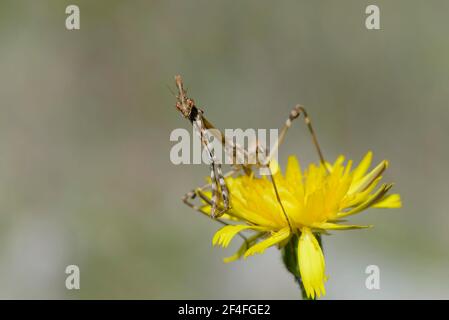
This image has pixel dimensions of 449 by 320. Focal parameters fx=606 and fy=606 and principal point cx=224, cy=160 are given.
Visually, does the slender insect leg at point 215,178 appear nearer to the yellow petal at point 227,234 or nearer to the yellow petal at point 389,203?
the yellow petal at point 227,234

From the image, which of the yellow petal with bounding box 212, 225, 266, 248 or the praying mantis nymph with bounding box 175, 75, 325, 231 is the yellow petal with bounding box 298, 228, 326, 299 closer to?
the yellow petal with bounding box 212, 225, 266, 248

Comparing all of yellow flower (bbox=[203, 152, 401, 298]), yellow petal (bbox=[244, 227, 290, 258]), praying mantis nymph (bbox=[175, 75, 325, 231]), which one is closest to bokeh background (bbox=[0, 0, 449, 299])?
praying mantis nymph (bbox=[175, 75, 325, 231])

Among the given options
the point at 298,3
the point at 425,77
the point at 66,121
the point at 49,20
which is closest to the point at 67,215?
Result: the point at 66,121

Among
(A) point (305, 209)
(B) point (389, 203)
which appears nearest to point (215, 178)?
(A) point (305, 209)

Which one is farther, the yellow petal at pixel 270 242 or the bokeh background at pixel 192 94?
the bokeh background at pixel 192 94

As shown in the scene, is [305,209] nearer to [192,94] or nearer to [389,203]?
[389,203]

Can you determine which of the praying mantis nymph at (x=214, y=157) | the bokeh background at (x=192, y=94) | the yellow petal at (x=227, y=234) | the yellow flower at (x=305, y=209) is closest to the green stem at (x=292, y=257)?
the yellow flower at (x=305, y=209)
